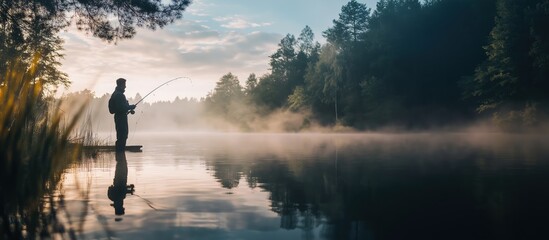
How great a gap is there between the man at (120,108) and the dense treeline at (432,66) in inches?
1488

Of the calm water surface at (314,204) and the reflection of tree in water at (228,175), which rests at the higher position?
the reflection of tree in water at (228,175)

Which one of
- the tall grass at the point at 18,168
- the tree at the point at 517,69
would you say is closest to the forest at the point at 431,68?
the tree at the point at 517,69

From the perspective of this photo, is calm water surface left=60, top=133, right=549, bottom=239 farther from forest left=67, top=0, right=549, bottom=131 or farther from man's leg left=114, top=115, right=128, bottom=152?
forest left=67, top=0, right=549, bottom=131

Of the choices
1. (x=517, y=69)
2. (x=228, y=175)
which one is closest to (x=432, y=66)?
(x=517, y=69)

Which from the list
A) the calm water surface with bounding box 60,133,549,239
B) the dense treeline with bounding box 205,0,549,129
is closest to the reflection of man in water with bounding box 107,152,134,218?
the calm water surface with bounding box 60,133,549,239

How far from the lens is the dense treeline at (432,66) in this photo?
4403cm

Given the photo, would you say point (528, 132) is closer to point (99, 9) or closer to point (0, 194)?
point (99, 9)

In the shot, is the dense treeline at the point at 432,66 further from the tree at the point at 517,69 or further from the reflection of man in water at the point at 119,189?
the reflection of man in water at the point at 119,189

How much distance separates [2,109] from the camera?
188 inches

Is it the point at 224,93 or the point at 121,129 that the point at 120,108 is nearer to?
the point at 121,129

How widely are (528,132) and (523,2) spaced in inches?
493

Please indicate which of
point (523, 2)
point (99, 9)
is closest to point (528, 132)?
point (523, 2)

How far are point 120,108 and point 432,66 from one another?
52.8 m

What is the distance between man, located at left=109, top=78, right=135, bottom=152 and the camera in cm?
1482
